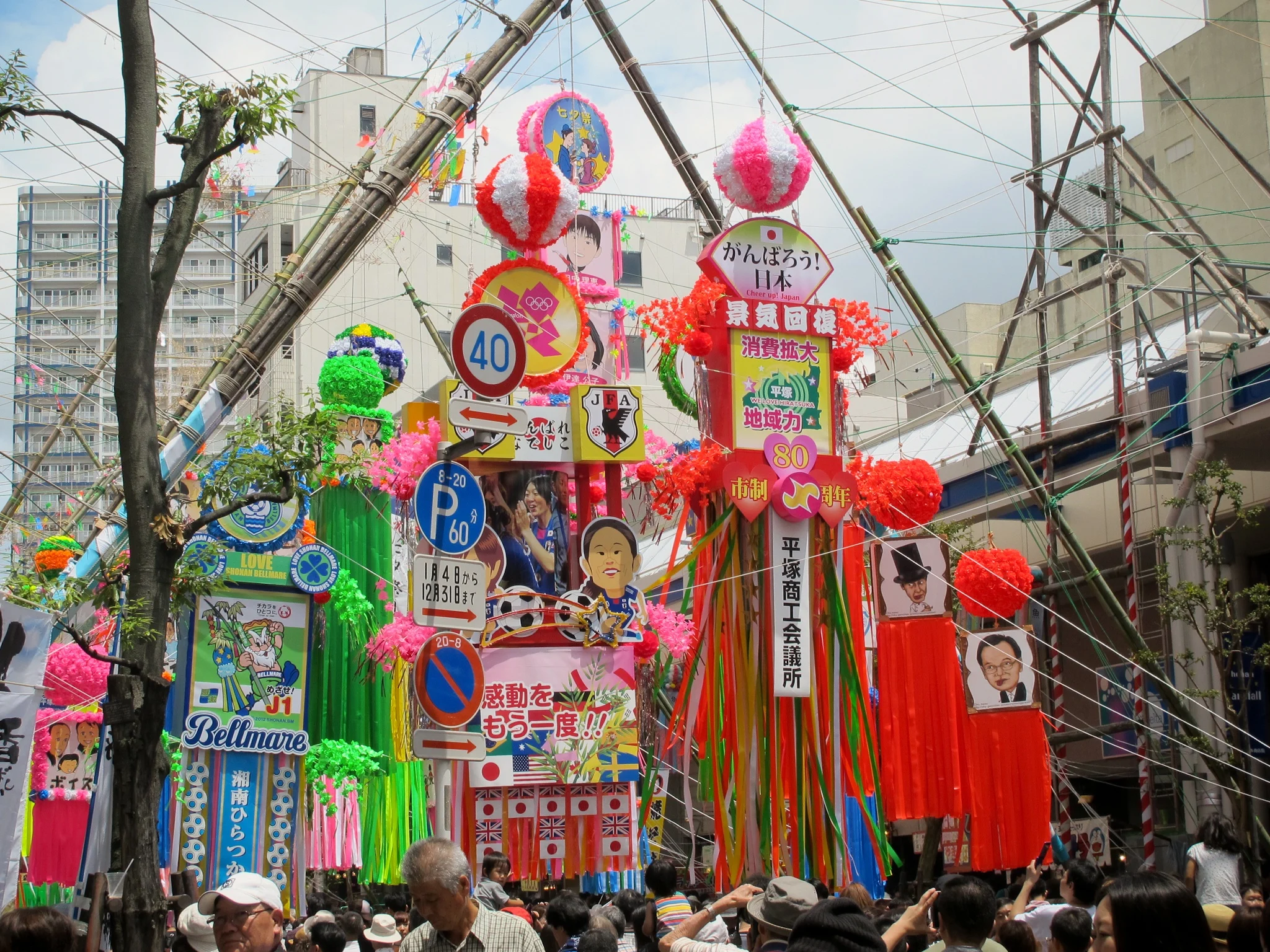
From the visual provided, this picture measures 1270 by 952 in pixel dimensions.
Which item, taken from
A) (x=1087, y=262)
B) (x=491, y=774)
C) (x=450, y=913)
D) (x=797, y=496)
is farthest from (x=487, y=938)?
(x=1087, y=262)

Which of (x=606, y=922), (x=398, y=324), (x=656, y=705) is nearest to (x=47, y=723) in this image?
(x=656, y=705)

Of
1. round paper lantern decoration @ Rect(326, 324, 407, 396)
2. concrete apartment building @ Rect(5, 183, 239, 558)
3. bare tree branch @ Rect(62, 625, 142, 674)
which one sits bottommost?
bare tree branch @ Rect(62, 625, 142, 674)

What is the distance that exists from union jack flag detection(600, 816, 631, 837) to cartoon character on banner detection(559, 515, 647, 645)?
5.47ft

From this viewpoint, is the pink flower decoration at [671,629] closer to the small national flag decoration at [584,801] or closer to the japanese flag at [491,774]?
the small national flag decoration at [584,801]

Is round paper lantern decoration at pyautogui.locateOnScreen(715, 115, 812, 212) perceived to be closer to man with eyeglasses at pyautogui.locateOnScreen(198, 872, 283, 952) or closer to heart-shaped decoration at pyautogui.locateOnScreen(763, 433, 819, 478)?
heart-shaped decoration at pyautogui.locateOnScreen(763, 433, 819, 478)

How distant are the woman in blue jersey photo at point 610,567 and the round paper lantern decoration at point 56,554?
8446mm

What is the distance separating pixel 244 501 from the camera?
7.91m

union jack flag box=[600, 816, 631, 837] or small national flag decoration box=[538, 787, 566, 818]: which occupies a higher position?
small national flag decoration box=[538, 787, 566, 818]

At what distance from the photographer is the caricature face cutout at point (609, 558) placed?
13.9m

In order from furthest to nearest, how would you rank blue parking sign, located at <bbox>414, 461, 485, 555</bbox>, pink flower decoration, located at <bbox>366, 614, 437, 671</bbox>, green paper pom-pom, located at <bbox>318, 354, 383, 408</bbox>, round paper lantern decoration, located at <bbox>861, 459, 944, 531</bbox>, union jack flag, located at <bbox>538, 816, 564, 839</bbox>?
green paper pom-pom, located at <bbox>318, 354, 383, 408</bbox> < pink flower decoration, located at <bbox>366, 614, 437, 671</bbox> < round paper lantern decoration, located at <bbox>861, 459, 944, 531</bbox> < union jack flag, located at <bbox>538, 816, 564, 839</bbox> < blue parking sign, located at <bbox>414, 461, 485, 555</bbox>

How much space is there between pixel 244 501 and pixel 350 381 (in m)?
12.3

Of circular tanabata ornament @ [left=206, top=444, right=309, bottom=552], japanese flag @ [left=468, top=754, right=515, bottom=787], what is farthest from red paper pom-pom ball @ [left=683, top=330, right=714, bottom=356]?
circular tanabata ornament @ [left=206, top=444, right=309, bottom=552]

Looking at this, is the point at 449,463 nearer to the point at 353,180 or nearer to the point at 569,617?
the point at 569,617

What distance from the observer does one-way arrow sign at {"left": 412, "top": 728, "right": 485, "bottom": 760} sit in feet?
33.8
